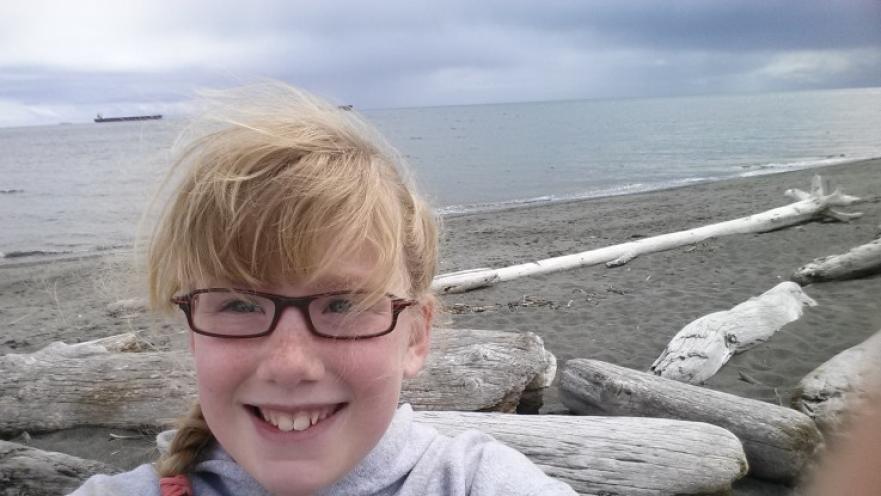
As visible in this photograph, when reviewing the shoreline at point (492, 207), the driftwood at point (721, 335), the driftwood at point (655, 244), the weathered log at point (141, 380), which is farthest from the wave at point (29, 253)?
the driftwood at point (721, 335)

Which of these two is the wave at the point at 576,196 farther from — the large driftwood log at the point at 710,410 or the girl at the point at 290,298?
the girl at the point at 290,298

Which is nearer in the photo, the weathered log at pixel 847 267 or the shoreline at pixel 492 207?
the weathered log at pixel 847 267

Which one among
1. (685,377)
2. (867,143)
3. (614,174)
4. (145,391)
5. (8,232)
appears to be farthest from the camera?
(867,143)

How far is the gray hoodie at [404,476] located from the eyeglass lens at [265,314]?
1.17 feet

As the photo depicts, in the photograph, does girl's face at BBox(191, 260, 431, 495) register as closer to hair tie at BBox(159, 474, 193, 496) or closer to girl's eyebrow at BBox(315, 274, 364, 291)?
girl's eyebrow at BBox(315, 274, 364, 291)

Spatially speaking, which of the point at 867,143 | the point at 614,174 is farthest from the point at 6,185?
the point at 867,143

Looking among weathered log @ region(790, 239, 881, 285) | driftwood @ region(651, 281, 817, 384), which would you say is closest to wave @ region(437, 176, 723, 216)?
weathered log @ region(790, 239, 881, 285)

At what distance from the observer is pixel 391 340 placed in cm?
145

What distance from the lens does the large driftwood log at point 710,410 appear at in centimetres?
A: 363

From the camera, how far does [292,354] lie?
52.4 inches

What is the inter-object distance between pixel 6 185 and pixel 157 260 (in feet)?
118

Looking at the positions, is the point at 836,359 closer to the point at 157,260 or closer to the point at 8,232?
the point at 157,260

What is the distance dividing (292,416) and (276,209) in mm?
423

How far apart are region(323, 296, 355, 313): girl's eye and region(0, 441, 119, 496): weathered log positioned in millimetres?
2301
